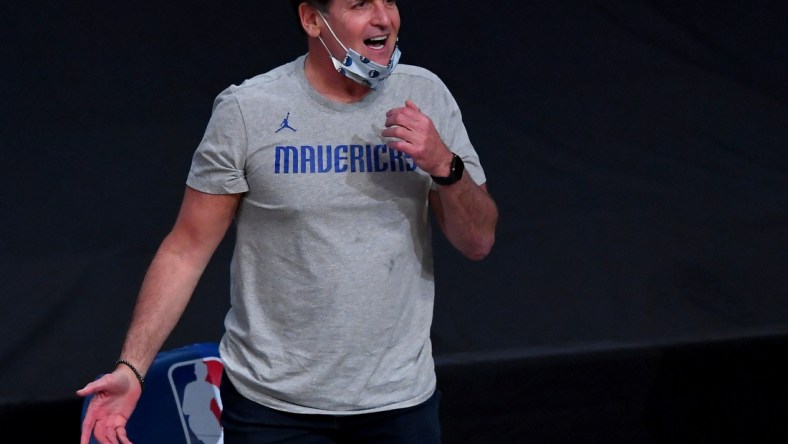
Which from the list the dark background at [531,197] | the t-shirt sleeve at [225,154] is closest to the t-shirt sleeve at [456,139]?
the t-shirt sleeve at [225,154]

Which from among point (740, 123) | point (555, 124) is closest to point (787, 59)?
point (740, 123)

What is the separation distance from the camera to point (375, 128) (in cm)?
238

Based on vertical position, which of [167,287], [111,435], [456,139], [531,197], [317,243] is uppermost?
[456,139]

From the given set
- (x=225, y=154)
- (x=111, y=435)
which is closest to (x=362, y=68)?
(x=225, y=154)

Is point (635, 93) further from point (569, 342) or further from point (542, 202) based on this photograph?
point (569, 342)

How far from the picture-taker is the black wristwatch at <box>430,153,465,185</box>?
227cm

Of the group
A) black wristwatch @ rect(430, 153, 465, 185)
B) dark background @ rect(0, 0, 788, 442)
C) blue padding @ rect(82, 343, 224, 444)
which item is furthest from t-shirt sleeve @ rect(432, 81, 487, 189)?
dark background @ rect(0, 0, 788, 442)

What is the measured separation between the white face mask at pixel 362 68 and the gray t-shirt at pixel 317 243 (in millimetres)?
59

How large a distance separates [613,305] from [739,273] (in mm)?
488

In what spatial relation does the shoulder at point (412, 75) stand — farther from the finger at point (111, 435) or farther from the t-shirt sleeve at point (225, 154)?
the finger at point (111, 435)

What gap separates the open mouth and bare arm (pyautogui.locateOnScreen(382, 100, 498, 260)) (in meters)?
0.14

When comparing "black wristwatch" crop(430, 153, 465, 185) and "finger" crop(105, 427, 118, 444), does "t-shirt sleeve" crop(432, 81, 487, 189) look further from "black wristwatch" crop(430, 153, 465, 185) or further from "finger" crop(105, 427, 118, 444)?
"finger" crop(105, 427, 118, 444)

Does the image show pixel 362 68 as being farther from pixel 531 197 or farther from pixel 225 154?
Result: pixel 531 197

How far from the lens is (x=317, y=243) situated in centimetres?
233
